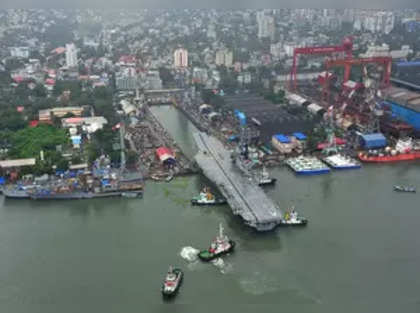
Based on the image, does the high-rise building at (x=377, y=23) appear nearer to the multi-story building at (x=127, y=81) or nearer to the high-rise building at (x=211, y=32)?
the high-rise building at (x=211, y=32)

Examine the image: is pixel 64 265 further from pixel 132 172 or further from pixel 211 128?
pixel 211 128

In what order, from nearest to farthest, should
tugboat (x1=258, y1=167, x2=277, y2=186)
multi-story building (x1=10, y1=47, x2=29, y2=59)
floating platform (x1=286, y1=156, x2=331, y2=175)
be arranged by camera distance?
tugboat (x1=258, y1=167, x2=277, y2=186), floating platform (x1=286, y1=156, x2=331, y2=175), multi-story building (x1=10, y1=47, x2=29, y2=59)

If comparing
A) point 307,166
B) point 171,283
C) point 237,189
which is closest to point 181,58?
point 307,166

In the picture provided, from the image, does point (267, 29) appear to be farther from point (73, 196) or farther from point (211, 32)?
point (73, 196)

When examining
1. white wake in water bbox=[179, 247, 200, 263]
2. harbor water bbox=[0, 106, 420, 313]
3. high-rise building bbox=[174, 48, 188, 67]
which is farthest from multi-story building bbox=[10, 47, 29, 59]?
white wake in water bbox=[179, 247, 200, 263]

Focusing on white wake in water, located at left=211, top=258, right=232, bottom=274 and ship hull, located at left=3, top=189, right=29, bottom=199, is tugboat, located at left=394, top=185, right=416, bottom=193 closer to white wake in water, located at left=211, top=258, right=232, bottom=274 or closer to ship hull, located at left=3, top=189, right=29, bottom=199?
white wake in water, located at left=211, top=258, right=232, bottom=274

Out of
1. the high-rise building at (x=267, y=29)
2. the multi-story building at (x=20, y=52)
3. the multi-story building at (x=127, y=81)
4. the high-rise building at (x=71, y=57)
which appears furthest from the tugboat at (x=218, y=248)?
the high-rise building at (x=267, y=29)
